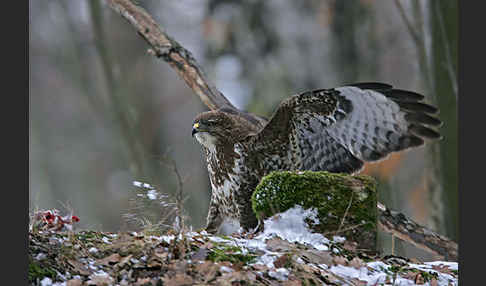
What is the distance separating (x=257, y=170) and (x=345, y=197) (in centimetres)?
127

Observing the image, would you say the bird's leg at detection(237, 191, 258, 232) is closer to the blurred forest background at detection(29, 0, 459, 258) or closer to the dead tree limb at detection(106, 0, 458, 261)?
the blurred forest background at detection(29, 0, 459, 258)

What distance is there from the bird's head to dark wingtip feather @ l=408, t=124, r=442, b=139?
165 centimetres

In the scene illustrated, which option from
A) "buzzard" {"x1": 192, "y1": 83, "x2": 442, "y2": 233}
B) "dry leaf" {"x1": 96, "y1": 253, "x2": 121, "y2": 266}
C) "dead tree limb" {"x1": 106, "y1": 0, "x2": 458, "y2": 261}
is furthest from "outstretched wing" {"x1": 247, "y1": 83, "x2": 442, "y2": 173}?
"dry leaf" {"x1": 96, "y1": 253, "x2": 121, "y2": 266}

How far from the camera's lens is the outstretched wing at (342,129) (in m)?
5.61

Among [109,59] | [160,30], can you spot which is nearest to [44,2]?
[109,59]

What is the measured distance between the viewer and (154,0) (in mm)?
14273

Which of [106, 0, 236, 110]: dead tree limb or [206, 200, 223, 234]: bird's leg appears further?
[106, 0, 236, 110]: dead tree limb

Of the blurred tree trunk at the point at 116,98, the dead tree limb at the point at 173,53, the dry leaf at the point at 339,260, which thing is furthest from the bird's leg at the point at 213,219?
the blurred tree trunk at the point at 116,98

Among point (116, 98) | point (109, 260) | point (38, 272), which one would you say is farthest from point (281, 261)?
point (116, 98)

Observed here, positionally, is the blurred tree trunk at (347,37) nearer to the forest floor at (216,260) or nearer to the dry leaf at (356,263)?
the forest floor at (216,260)

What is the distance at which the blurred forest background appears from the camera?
8359 millimetres

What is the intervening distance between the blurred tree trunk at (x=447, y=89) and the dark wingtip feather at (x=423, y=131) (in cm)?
247

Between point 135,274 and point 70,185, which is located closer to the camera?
point 135,274

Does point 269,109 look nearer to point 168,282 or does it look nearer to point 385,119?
point 385,119
